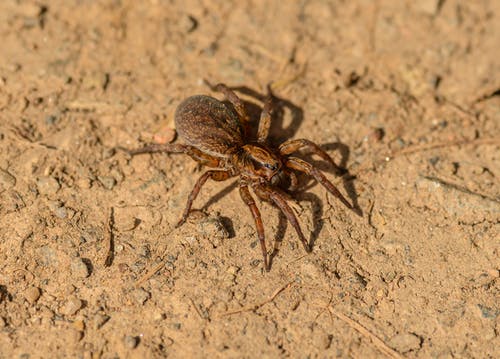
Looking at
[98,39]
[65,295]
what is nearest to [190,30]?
[98,39]

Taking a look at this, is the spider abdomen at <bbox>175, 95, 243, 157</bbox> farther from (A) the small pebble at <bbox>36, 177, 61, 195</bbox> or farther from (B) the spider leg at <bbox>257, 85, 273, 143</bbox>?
(A) the small pebble at <bbox>36, 177, 61, 195</bbox>

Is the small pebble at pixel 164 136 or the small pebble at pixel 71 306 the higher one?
the small pebble at pixel 164 136

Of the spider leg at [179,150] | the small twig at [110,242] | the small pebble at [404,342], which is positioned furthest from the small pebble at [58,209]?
the small pebble at [404,342]

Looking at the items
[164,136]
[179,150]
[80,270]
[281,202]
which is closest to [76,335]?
[80,270]

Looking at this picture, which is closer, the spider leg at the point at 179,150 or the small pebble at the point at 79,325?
the small pebble at the point at 79,325

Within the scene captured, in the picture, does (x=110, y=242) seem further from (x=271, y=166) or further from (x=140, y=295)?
(x=271, y=166)

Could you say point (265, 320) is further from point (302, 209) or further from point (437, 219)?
point (437, 219)

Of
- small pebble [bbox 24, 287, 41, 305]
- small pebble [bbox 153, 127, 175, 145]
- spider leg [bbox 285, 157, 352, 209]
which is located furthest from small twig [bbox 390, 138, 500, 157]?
small pebble [bbox 24, 287, 41, 305]

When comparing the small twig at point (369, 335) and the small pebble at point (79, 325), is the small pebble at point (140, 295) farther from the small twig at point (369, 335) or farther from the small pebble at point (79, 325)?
the small twig at point (369, 335)
